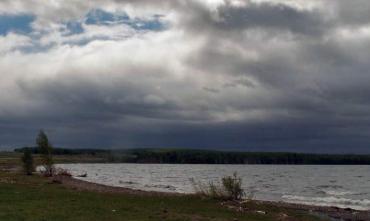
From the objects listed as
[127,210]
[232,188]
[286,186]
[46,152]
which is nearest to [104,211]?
[127,210]

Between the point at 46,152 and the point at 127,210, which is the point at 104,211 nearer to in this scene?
the point at 127,210

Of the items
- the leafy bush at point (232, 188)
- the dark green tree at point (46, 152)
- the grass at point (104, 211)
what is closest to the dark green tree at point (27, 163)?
the dark green tree at point (46, 152)

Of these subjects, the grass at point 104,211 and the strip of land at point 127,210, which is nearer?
the grass at point 104,211

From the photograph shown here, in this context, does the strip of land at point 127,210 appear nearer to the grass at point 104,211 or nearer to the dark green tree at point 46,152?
the grass at point 104,211

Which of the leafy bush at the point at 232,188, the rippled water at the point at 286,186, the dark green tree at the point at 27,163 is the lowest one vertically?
the rippled water at the point at 286,186

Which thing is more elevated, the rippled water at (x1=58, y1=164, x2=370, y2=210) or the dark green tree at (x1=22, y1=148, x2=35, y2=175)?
the dark green tree at (x1=22, y1=148, x2=35, y2=175)

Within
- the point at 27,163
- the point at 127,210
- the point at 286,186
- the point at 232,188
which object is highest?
the point at 27,163

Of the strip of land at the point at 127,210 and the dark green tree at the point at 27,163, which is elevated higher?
the dark green tree at the point at 27,163

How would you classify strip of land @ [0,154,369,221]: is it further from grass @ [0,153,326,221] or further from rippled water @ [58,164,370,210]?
rippled water @ [58,164,370,210]

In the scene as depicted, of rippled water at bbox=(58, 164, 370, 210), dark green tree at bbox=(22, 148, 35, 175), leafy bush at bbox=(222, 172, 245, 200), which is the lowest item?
rippled water at bbox=(58, 164, 370, 210)

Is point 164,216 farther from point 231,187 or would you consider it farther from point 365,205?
point 365,205

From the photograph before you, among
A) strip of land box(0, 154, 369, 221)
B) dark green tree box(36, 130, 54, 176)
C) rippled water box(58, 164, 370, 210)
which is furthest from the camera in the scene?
dark green tree box(36, 130, 54, 176)

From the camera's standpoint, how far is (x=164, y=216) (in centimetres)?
2697

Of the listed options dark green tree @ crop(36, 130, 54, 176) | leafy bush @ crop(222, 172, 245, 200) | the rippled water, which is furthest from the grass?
dark green tree @ crop(36, 130, 54, 176)
